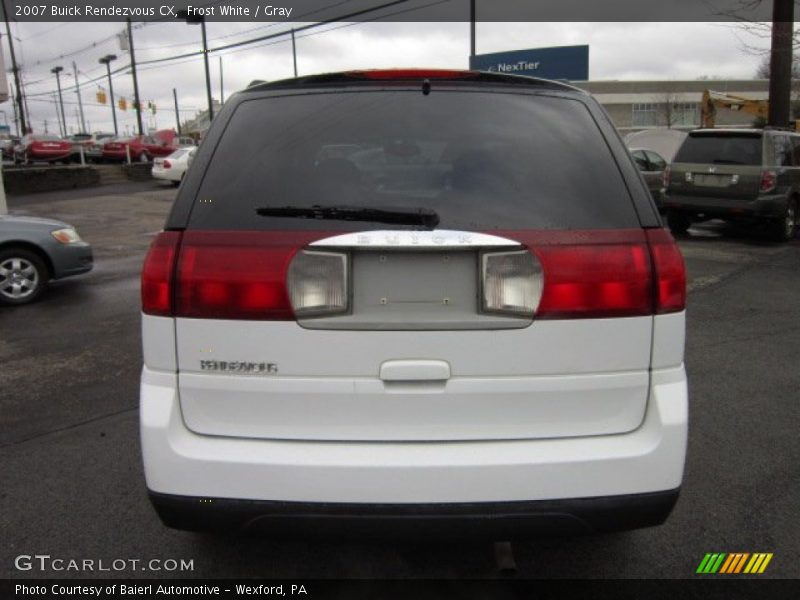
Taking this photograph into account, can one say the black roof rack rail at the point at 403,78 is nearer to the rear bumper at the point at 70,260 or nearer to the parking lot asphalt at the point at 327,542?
the parking lot asphalt at the point at 327,542

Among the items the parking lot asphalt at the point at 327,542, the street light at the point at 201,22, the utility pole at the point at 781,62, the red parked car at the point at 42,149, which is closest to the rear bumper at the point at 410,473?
the parking lot asphalt at the point at 327,542

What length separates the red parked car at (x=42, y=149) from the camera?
101 feet

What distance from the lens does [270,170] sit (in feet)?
6.84

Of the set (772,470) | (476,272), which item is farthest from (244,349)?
(772,470)

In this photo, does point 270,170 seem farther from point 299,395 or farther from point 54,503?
point 54,503

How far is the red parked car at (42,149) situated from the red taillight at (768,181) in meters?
30.7

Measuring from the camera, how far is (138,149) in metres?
34.2

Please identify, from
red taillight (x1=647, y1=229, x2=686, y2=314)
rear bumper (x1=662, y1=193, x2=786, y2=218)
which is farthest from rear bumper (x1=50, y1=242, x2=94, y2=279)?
rear bumper (x1=662, y1=193, x2=786, y2=218)

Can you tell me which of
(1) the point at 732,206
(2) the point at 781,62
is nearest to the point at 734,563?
(1) the point at 732,206

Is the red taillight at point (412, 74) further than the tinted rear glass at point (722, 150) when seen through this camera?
No

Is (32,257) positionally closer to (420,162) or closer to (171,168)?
(420,162)

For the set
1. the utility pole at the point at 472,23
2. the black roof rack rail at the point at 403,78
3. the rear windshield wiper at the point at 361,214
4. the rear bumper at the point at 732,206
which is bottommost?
the rear bumper at the point at 732,206

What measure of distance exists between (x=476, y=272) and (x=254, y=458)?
2.84 ft

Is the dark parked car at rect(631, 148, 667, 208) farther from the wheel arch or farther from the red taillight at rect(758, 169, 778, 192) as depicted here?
the wheel arch
